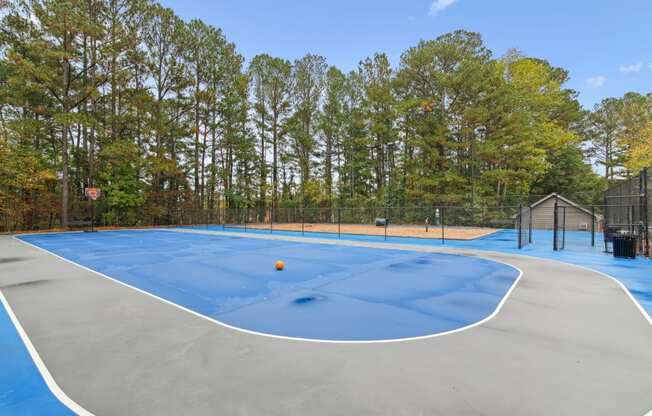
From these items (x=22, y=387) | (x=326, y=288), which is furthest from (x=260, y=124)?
(x=22, y=387)

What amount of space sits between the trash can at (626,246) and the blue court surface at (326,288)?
15.9 feet

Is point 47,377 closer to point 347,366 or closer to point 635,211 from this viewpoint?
point 347,366

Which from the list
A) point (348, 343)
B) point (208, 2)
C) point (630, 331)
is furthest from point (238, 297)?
point (208, 2)

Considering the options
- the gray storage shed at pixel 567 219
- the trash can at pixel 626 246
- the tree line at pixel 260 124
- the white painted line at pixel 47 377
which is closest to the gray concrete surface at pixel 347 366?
the white painted line at pixel 47 377

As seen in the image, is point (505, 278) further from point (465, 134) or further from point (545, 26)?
point (465, 134)

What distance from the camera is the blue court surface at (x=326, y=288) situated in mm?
4789

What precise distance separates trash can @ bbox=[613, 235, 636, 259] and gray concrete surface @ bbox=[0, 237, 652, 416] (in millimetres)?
7200

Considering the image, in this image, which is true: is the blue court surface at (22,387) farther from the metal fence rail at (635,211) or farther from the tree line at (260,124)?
the tree line at (260,124)

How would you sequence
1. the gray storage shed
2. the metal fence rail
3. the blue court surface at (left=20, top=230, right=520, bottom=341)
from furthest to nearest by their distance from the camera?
the gray storage shed < the metal fence rail < the blue court surface at (left=20, top=230, right=520, bottom=341)

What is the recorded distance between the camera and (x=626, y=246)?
10.9m

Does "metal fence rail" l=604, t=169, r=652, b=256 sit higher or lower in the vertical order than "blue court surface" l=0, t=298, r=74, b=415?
higher

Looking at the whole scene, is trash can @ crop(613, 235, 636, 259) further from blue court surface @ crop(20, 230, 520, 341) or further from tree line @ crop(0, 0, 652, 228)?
tree line @ crop(0, 0, 652, 228)

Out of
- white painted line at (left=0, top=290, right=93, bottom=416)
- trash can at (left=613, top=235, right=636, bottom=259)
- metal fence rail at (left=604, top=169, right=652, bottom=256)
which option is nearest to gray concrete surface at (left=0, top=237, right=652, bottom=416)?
white painted line at (left=0, top=290, right=93, bottom=416)

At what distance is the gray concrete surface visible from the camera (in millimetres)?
2691
